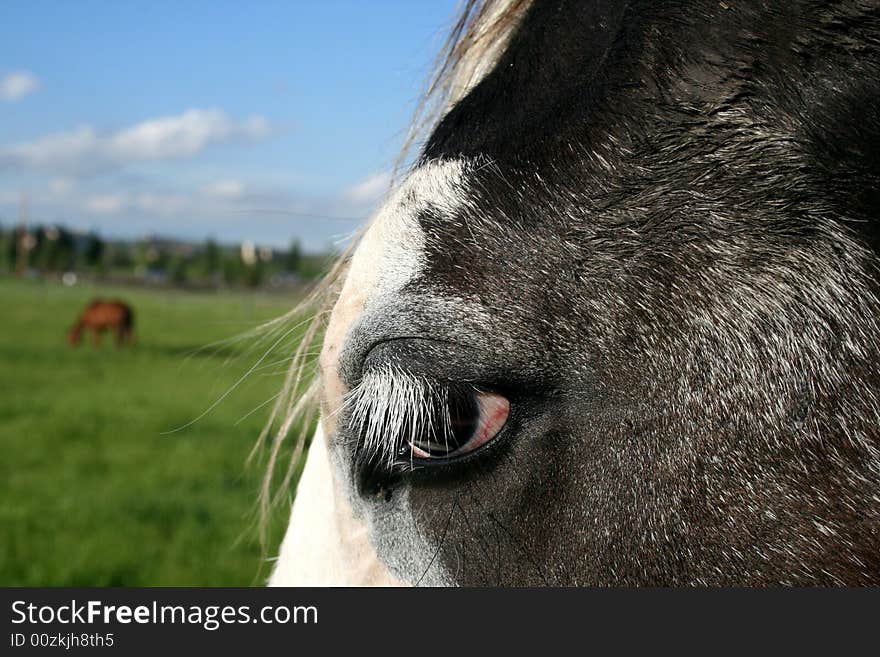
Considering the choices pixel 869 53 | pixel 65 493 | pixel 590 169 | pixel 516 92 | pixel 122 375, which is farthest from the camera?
→ pixel 122 375

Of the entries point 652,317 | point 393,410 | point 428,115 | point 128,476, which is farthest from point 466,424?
point 128,476

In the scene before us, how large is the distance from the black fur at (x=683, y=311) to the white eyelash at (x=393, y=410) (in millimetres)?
40

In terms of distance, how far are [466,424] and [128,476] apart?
7.05 m

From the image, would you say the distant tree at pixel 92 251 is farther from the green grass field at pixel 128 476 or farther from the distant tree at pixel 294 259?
the green grass field at pixel 128 476

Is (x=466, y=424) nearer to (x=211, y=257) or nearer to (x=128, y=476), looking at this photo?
(x=128, y=476)

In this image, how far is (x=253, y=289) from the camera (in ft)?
179

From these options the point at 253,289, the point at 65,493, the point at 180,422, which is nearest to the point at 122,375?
the point at 180,422

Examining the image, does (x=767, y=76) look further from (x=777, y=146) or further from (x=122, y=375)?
(x=122, y=375)

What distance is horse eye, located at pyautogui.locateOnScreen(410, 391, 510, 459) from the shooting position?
1.34 m

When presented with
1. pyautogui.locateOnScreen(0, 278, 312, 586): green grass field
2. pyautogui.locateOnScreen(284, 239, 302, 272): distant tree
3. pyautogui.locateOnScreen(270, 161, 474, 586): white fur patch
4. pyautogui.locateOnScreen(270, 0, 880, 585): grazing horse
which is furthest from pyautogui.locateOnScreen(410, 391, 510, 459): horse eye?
pyautogui.locateOnScreen(284, 239, 302, 272): distant tree

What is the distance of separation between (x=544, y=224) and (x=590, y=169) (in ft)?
0.41

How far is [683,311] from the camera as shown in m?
1.28

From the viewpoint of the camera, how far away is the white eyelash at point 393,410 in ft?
4.39

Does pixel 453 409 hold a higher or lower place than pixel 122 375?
higher
